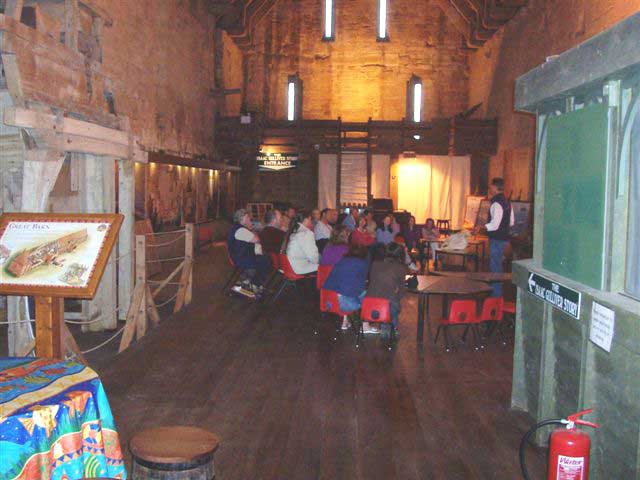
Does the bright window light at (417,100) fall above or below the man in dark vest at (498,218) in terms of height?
above

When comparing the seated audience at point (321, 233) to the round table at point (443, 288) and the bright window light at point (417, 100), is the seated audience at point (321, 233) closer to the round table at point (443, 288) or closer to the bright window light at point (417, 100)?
the round table at point (443, 288)

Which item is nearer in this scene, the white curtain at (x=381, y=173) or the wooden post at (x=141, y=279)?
the wooden post at (x=141, y=279)

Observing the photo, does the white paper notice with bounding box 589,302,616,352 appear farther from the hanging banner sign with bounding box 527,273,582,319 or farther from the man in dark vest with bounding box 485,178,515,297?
the man in dark vest with bounding box 485,178,515,297

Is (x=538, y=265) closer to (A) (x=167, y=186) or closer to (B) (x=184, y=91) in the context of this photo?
(A) (x=167, y=186)

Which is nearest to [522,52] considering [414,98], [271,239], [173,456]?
[414,98]

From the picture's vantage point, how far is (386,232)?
12.0 meters

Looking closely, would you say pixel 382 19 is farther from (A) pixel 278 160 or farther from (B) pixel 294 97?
(A) pixel 278 160

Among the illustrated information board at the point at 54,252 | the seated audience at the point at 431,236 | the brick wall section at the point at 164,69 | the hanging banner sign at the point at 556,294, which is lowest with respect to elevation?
the seated audience at the point at 431,236

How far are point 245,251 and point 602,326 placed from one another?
687 centimetres

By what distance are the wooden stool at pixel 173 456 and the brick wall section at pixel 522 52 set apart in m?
9.62

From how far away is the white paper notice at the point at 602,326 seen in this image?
3162mm

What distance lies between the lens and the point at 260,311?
343 inches

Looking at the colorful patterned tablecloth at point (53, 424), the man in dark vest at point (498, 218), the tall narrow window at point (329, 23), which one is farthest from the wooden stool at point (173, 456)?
the tall narrow window at point (329, 23)

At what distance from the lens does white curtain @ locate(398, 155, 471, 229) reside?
18672 mm
